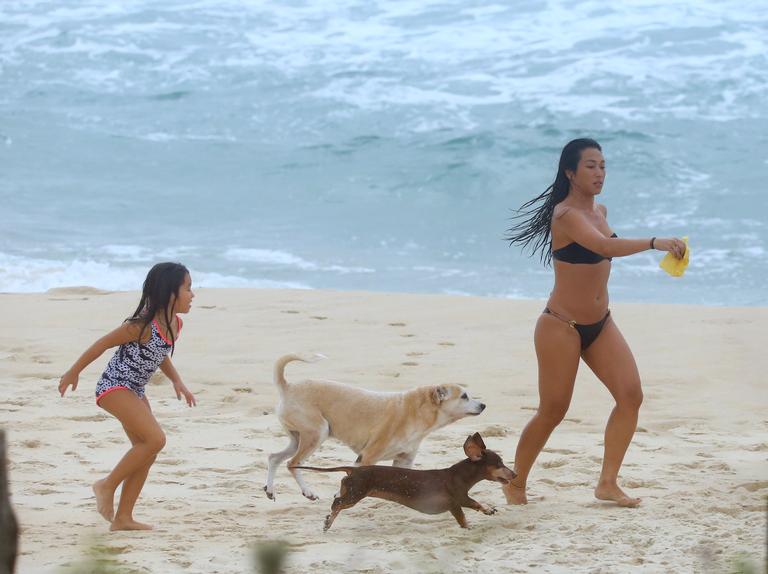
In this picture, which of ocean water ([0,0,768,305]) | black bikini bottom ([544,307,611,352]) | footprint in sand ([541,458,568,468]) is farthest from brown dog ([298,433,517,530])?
ocean water ([0,0,768,305])

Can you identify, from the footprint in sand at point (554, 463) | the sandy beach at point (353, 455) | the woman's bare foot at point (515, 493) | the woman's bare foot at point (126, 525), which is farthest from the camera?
the footprint in sand at point (554, 463)

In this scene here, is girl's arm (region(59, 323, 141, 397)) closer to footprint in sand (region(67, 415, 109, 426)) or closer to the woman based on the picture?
the woman

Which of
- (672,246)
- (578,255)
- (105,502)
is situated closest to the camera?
(672,246)

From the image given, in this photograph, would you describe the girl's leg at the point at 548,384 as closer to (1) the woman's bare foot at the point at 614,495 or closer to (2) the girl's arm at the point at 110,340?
(1) the woman's bare foot at the point at 614,495

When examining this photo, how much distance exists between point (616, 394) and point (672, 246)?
3.02 ft

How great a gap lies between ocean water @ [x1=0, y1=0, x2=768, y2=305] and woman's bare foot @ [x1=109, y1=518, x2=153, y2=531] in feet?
33.1

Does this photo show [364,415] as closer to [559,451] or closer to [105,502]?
[105,502]

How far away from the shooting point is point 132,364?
5551 millimetres

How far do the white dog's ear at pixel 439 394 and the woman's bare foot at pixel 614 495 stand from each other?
0.92m

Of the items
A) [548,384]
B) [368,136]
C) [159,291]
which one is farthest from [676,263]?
[368,136]

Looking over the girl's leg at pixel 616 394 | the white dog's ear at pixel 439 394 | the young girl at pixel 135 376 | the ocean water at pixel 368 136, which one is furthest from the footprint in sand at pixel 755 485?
the ocean water at pixel 368 136

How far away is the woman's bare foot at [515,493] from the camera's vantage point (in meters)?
5.97

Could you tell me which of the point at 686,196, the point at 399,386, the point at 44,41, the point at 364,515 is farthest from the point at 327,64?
the point at 364,515

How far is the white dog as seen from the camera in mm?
5988
